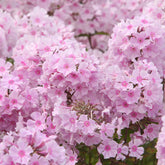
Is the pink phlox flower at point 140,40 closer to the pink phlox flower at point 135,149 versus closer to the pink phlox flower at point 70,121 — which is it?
the pink phlox flower at point 135,149

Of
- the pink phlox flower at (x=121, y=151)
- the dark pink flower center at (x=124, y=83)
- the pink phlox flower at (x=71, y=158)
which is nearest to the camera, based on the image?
the pink phlox flower at (x=71, y=158)

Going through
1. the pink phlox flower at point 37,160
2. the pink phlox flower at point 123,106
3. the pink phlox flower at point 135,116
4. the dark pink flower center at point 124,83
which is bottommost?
the pink phlox flower at point 37,160

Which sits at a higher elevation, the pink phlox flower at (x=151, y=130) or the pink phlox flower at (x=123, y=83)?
the pink phlox flower at (x=123, y=83)

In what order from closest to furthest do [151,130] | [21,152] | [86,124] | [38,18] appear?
1. [21,152]
2. [86,124]
3. [151,130]
4. [38,18]

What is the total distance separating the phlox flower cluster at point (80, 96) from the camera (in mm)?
2354

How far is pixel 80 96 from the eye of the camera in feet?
8.81

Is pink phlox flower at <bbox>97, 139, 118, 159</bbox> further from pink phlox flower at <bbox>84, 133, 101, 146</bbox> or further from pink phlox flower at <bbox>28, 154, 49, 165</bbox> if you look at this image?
pink phlox flower at <bbox>28, 154, 49, 165</bbox>

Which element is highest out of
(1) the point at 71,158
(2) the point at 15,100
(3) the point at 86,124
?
(2) the point at 15,100

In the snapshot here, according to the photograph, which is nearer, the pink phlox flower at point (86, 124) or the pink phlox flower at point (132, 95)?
the pink phlox flower at point (86, 124)

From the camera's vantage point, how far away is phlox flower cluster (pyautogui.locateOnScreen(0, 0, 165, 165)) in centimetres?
235

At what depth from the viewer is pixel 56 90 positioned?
8.77ft

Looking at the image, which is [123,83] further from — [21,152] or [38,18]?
[38,18]

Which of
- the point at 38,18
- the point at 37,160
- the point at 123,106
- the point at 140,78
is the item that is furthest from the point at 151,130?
the point at 38,18

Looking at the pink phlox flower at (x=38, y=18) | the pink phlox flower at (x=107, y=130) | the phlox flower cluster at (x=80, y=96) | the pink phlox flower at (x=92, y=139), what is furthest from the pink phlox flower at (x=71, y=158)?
the pink phlox flower at (x=38, y=18)
